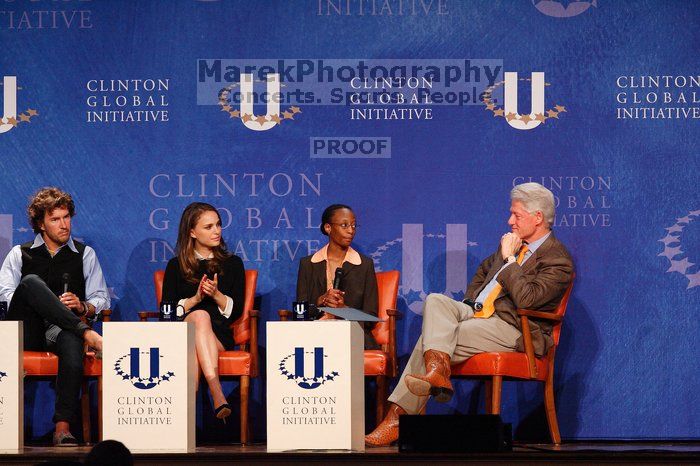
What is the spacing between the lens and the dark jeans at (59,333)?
540 cm

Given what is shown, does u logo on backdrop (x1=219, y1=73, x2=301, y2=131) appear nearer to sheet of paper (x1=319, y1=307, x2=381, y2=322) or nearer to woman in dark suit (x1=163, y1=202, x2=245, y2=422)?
woman in dark suit (x1=163, y1=202, x2=245, y2=422)

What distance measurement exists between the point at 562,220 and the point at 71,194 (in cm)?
285

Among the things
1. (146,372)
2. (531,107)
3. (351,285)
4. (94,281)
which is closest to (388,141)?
(531,107)

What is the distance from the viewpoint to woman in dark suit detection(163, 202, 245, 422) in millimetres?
5707

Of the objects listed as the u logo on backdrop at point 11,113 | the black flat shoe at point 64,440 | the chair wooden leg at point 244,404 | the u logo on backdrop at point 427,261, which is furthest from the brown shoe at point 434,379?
the u logo on backdrop at point 11,113

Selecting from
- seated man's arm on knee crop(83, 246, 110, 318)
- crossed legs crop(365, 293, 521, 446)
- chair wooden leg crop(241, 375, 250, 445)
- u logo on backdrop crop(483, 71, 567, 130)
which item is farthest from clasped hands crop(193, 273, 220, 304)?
u logo on backdrop crop(483, 71, 567, 130)

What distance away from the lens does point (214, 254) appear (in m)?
5.89

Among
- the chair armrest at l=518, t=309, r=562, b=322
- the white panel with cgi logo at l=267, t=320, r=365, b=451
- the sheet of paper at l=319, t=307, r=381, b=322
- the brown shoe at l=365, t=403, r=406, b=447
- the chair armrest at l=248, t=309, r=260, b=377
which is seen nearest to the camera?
the white panel with cgi logo at l=267, t=320, r=365, b=451

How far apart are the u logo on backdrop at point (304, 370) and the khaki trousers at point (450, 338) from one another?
0.71m

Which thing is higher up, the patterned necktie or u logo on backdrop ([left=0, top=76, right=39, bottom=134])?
u logo on backdrop ([left=0, top=76, right=39, bottom=134])

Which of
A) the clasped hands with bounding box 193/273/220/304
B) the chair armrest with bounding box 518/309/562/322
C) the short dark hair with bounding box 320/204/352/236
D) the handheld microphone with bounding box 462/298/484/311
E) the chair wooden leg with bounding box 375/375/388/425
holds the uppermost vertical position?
the short dark hair with bounding box 320/204/352/236

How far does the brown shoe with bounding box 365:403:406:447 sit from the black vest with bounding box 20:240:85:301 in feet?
6.04

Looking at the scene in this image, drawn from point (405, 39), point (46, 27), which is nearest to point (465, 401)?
point (405, 39)

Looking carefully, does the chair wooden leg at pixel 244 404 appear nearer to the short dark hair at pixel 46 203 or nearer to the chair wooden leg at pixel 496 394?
the chair wooden leg at pixel 496 394
